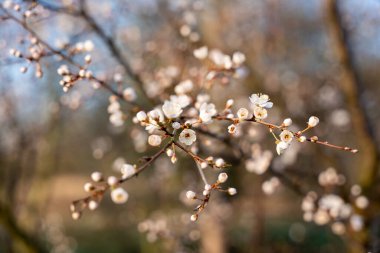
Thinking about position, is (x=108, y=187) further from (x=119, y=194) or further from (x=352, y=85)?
(x=352, y=85)

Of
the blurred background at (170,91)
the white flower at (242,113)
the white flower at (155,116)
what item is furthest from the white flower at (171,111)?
the blurred background at (170,91)

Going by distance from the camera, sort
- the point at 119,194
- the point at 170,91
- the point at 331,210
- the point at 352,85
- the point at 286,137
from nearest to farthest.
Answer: the point at 119,194, the point at 286,137, the point at 331,210, the point at 170,91, the point at 352,85

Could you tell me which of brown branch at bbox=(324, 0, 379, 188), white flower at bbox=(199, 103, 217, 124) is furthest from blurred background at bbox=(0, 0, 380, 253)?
white flower at bbox=(199, 103, 217, 124)

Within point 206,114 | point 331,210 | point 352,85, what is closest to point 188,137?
point 206,114

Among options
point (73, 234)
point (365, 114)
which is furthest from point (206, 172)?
point (73, 234)

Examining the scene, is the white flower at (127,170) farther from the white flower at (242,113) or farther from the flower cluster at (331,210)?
the flower cluster at (331,210)

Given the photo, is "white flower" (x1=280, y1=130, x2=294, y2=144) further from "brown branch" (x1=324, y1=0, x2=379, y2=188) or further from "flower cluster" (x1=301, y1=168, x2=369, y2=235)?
"brown branch" (x1=324, y1=0, x2=379, y2=188)

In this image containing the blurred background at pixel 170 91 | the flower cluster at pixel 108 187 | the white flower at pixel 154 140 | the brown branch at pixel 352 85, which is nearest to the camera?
the flower cluster at pixel 108 187

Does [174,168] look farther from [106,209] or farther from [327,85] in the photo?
[106,209]
